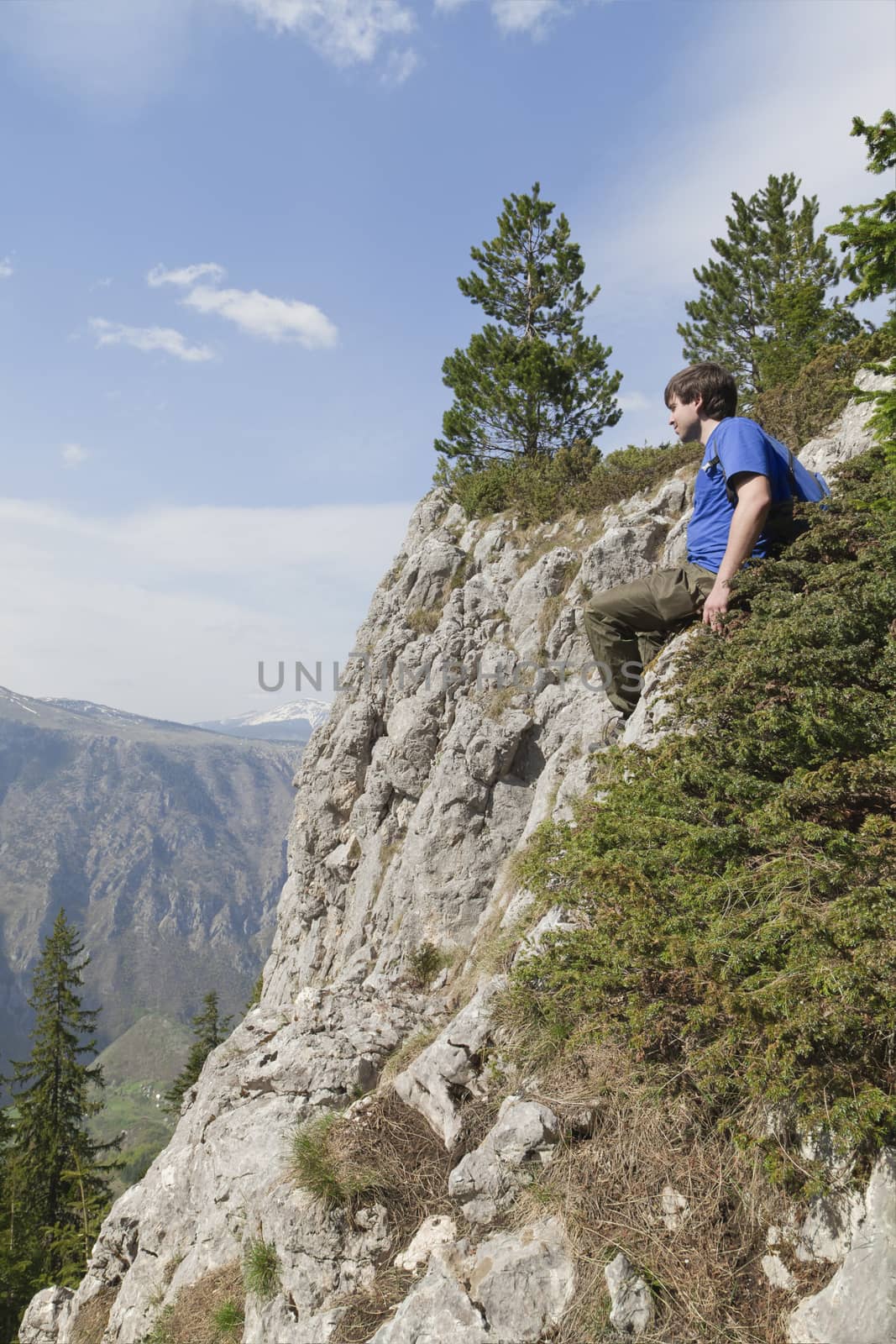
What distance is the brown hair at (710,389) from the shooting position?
5750 millimetres

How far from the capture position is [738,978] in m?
3.45

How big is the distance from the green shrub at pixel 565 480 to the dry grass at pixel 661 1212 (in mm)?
15657

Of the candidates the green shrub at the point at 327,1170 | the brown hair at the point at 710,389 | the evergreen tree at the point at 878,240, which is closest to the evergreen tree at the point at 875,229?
the evergreen tree at the point at 878,240

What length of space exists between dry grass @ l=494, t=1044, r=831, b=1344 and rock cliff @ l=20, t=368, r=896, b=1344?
0.28ft

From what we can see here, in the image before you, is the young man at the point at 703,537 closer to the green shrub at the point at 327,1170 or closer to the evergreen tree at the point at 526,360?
the green shrub at the point at 327,1170

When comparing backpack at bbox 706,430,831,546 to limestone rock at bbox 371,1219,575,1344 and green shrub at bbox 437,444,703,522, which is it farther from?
green shrub at bbox 437,444,703,522

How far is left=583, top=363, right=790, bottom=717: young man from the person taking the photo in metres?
5.28

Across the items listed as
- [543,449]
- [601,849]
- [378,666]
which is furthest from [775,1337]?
[543,449]

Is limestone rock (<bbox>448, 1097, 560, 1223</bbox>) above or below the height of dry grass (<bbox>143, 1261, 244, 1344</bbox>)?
above

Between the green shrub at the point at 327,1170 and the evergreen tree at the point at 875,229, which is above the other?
the evergreen tree at the point at 875,229

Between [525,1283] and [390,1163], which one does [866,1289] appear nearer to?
[525,1283]

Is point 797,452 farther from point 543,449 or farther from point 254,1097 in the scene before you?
point 254,1097

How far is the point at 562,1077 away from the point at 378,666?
1593 cm

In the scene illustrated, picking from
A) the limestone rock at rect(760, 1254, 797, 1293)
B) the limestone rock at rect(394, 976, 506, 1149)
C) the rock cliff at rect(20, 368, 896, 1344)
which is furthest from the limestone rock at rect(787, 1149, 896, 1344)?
the limestone rock at rect(394, 976, 506, 1149)
